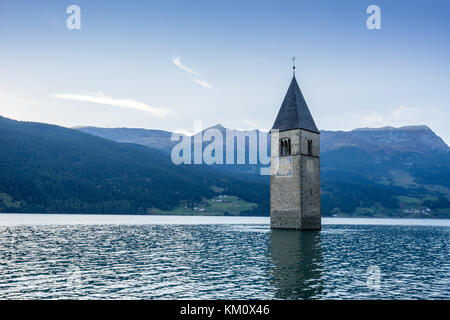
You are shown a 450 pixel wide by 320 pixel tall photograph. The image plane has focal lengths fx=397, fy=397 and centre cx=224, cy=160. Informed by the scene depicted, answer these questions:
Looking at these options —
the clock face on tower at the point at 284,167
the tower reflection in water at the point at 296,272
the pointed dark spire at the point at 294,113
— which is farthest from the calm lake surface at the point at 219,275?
the pointed dark spire at the point at 294,113

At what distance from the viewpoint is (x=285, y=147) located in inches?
3044

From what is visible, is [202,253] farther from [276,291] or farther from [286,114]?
[286,114]

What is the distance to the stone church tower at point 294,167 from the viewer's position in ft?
239

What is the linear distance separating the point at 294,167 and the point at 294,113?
1053cm

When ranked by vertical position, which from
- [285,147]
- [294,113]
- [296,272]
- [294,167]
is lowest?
[296,272]

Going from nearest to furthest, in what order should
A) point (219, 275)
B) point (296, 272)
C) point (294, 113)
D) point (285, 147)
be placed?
point (219, 275)
point (296, 272)
point (294, 113)
point (285, 147)

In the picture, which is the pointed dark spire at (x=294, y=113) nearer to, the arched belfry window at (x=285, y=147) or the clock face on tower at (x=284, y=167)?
the arched belfry window at (x=285, y=147)

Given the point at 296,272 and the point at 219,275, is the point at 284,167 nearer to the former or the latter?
the point at 296,272

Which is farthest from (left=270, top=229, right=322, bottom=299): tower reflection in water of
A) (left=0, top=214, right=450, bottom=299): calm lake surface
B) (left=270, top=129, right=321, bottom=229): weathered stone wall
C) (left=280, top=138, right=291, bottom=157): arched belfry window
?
(left=280, top=138, right=291, bottom=157): arched belfry window

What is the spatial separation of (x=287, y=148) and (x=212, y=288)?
57.0 metres

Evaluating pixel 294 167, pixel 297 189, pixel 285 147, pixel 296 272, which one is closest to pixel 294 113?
pixel 285 147

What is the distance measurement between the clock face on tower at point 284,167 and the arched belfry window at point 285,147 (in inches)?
44.7
